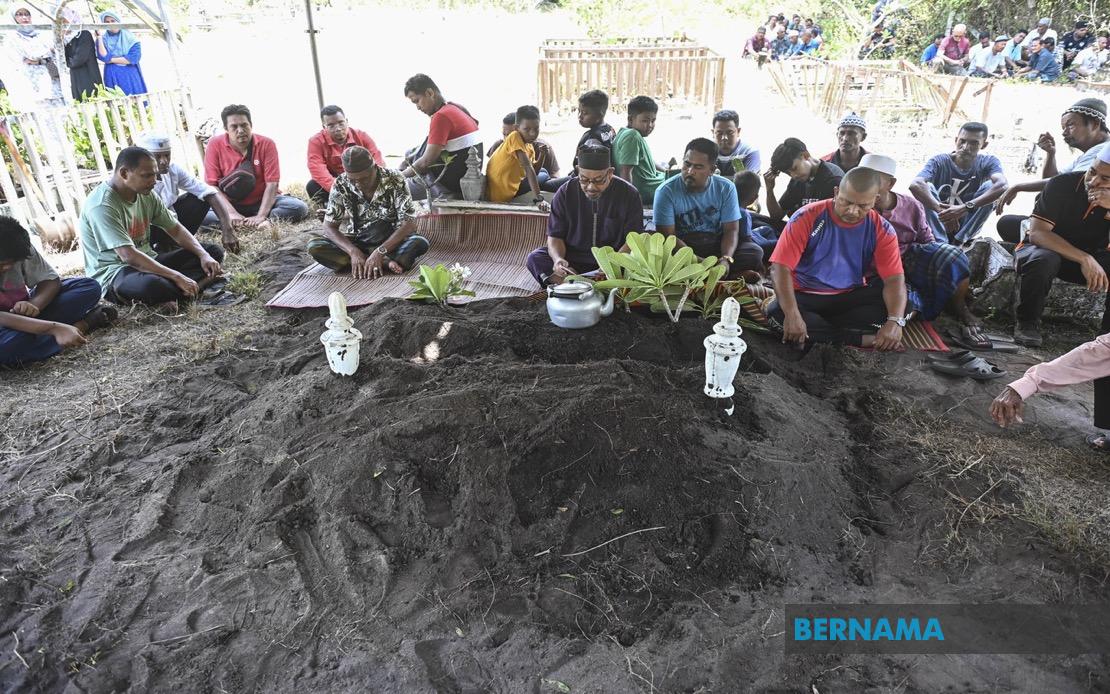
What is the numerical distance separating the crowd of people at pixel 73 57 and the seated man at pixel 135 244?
3.37 metres

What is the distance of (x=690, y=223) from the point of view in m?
3.86

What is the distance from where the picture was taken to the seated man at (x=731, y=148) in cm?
462

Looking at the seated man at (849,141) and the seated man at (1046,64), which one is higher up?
the seated man at (1046,64)

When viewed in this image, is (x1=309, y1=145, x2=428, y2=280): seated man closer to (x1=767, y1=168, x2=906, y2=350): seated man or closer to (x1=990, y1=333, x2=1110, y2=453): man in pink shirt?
(x1=767, y1=168, x2=906, y2=350): seated man

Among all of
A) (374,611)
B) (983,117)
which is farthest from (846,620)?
(983,117)

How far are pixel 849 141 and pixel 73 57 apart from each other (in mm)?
7488

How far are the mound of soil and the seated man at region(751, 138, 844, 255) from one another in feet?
6.02

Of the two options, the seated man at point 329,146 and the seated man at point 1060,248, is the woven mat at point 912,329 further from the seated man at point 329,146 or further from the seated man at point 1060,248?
the seated man at point 329,146

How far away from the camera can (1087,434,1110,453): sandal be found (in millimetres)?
2547

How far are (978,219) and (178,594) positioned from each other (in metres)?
5.10

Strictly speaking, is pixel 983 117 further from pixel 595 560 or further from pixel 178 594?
pixel 178 594

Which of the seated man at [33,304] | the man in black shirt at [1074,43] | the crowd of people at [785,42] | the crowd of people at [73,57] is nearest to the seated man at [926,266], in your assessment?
the seated man at [33,304]

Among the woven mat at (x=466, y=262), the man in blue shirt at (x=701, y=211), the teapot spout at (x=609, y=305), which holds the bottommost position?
the woven mat at (x=466, y=262)

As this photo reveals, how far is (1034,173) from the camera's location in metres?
6.34
